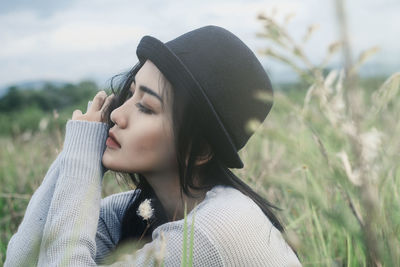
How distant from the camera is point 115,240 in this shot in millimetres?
2162

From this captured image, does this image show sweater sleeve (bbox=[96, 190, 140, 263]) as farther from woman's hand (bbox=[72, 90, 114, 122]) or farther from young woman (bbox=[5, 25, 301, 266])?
woman's hand (bbox=[72, 90, 114, 122])

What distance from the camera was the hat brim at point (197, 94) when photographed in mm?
1695

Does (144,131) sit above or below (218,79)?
below

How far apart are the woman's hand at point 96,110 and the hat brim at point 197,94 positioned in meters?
0.33

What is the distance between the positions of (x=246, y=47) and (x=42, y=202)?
937 mm

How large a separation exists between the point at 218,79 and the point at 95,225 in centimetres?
64

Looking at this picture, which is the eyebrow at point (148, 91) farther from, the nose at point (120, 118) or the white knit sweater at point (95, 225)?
the white knit sweater at point (95, 225)

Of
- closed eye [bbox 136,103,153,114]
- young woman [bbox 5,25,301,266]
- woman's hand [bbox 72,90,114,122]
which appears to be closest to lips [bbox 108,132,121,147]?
young woman [bbox 5,25,301,266]

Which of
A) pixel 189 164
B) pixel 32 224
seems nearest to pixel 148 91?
pixel 189 164

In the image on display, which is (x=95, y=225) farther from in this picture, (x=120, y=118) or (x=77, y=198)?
(x=120, y=118)

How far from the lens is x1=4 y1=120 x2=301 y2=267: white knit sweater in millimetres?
1405

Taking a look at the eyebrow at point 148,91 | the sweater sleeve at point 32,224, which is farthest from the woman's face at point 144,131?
the sweater sleeve at point 32,224

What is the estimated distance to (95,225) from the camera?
1652mm

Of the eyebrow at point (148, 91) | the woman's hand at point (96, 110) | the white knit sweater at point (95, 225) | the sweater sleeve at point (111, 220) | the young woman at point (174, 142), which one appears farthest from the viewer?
the sweater sleeve at point (111, 220)
